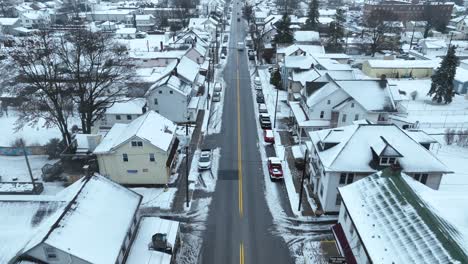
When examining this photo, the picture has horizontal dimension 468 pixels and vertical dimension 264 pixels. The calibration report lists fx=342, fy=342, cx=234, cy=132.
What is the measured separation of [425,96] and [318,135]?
41.5 m

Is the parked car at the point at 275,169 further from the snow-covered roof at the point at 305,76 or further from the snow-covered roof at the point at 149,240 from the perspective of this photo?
the snow-covered roof at the point at 305,76

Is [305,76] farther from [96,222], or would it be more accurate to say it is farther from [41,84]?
[96,222]

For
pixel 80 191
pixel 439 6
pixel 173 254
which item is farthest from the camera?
pixel 439 6

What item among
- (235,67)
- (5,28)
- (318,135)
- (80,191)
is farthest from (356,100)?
(5,28)

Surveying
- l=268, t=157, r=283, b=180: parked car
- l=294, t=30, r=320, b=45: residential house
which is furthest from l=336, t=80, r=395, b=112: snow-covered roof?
l=294, t=30, r=320, b=45: residential house

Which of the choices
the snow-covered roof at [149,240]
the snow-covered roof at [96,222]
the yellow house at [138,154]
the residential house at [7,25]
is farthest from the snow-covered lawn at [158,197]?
the residential house at [7,25]

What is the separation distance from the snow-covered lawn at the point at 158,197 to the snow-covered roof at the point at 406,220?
16.2 metres

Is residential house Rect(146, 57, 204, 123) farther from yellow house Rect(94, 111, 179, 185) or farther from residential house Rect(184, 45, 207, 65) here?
residential house Rect(184, 45, 207, 65)

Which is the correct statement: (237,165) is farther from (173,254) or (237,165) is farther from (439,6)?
(439,6)

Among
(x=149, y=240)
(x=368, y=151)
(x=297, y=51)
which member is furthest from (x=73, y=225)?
(x=297, y=51)

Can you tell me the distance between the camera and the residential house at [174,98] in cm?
4762

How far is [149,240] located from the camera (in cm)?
2538

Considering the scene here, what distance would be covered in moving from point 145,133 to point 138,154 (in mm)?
2145

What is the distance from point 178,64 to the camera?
184ft
